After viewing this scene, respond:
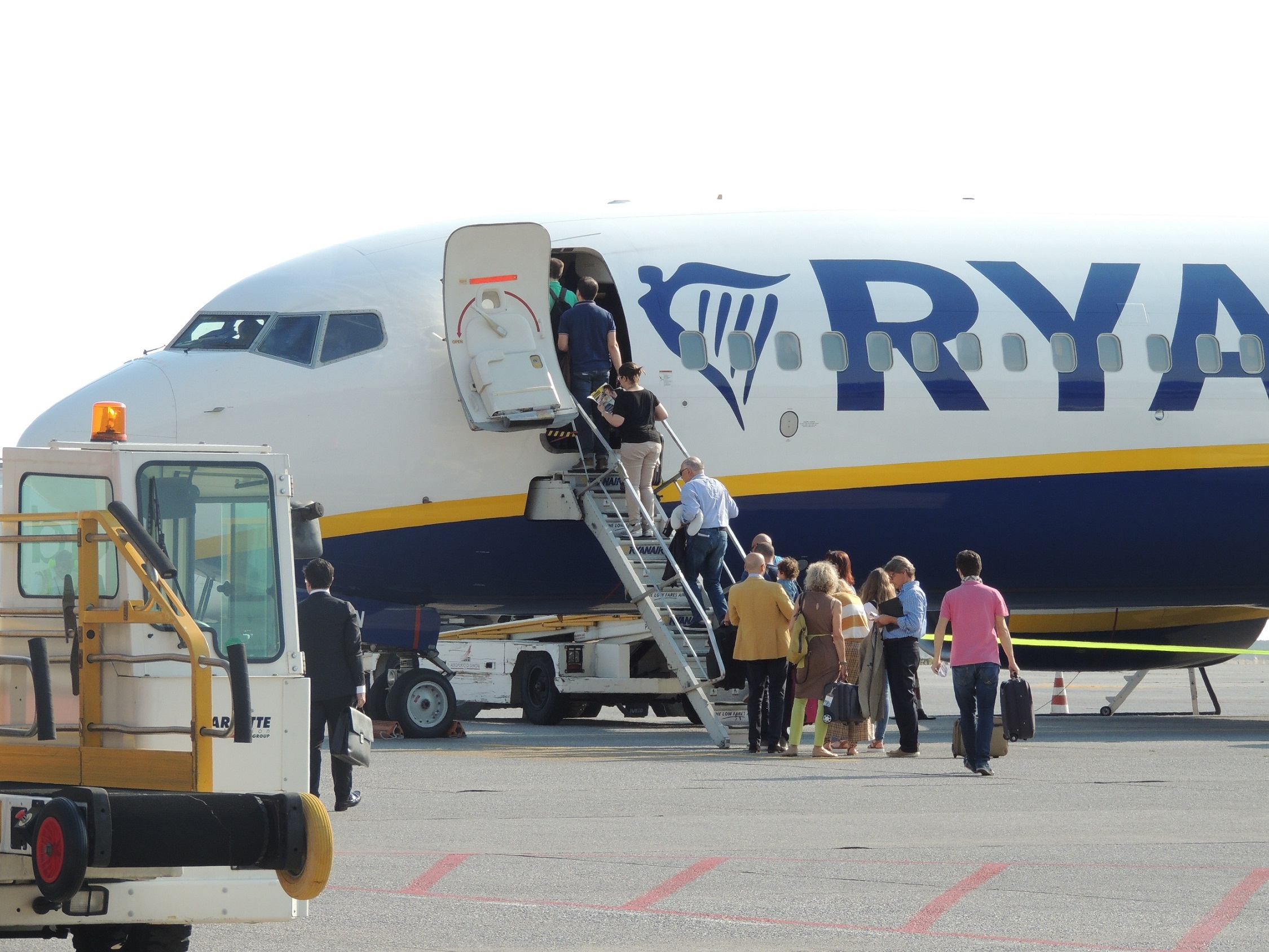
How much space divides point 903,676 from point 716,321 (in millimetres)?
4289

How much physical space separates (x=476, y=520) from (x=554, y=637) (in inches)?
202

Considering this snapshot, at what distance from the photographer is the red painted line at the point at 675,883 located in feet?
28.1

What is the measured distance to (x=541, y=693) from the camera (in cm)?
2231

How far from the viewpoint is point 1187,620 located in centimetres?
2194

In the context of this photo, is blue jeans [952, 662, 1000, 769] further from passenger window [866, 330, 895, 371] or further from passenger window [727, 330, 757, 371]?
passenger window [727, 330, 757, 371]

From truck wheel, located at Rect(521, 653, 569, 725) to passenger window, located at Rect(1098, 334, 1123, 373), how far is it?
7545 millimetres

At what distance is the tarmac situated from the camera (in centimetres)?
793

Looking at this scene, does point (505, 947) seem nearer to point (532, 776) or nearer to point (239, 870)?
point (239, 870)

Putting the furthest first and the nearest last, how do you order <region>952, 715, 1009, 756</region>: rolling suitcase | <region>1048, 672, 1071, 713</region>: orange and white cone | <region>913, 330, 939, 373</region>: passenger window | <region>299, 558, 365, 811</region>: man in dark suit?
1. <region>1048, 672, 1071, 713</region>: orange and white cone
2. <region>913, 330, 939, 373</region>: passenger window
3. <region>952, 715, 1009, 756</region>: rolling suitcase
4. <region>299, 558, 365, 811</region>: man in dark suit

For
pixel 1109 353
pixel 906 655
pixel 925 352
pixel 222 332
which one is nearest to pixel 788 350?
pixel 925 352

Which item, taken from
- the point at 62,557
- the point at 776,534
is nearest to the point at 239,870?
the point at 62,557

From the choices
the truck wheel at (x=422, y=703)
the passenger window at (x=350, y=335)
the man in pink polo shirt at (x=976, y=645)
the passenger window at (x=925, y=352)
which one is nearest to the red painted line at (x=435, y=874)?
the man in pink polo shirt at (x=976, y=645)

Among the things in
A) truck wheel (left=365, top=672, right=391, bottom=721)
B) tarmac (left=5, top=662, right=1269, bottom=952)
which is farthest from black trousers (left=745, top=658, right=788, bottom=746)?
truck wheel (left=365, top=672, right=391, bottom=721)

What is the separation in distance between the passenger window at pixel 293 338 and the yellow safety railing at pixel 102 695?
33.6ft
